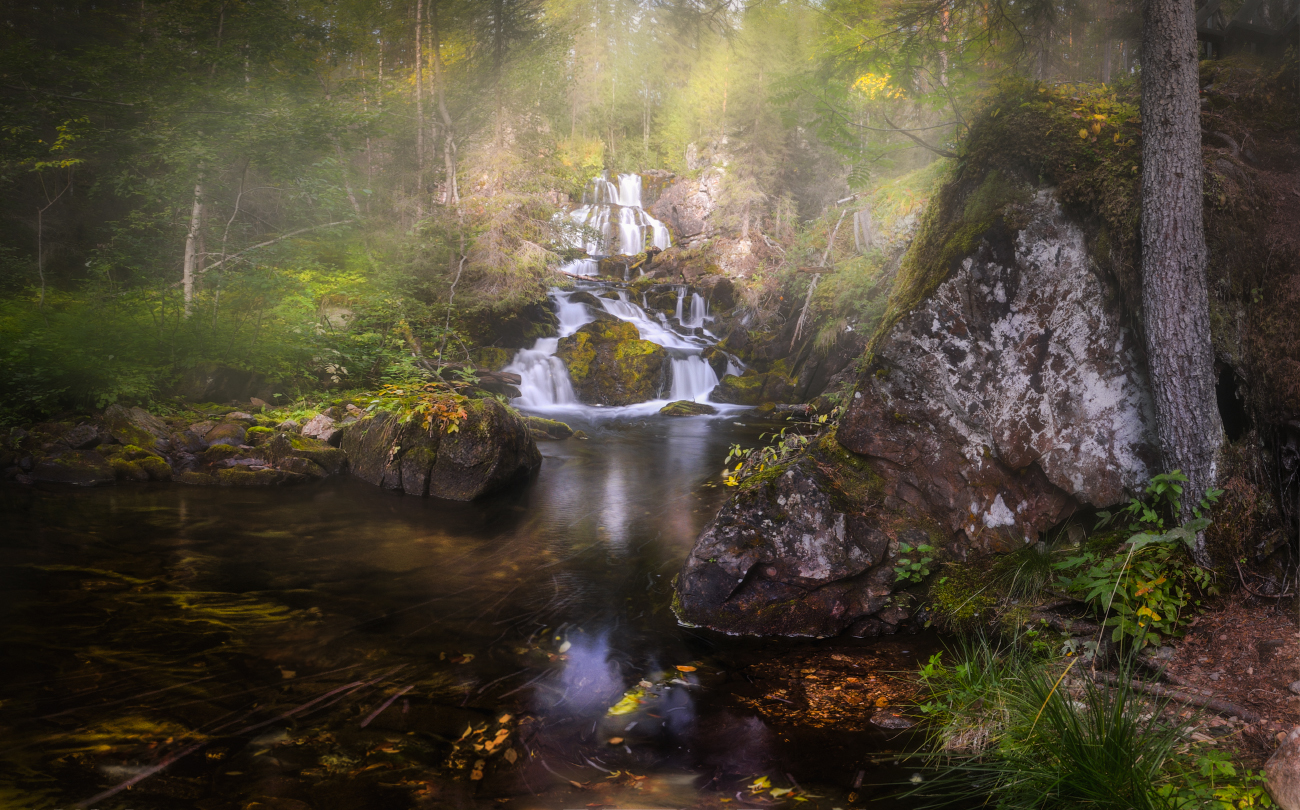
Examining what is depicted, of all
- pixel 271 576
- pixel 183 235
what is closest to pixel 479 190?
pixel 183 235

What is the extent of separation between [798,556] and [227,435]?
33.5 feet

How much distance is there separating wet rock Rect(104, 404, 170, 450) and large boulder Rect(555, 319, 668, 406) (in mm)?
10174

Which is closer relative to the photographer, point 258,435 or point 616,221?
point 258,435

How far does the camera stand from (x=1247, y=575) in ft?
14.0

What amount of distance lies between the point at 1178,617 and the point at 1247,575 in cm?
64

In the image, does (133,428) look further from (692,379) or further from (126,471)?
(692,379)

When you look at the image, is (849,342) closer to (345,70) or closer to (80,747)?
(80,747)

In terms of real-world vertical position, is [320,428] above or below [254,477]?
above

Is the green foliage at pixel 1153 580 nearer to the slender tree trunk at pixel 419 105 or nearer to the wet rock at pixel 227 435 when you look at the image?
the wet rock at pixel 227 435

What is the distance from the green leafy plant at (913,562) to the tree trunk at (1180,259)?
1755 mm

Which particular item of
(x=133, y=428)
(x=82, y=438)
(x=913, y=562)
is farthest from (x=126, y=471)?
(x=913, y=562)

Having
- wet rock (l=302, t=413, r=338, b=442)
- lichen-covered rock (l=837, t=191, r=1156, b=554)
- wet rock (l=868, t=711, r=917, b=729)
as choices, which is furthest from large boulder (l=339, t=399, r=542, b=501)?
wet rock (l=868, t=711, r=917, b=729)

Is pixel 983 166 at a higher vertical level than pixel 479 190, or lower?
lower

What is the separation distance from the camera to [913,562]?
5359mm
